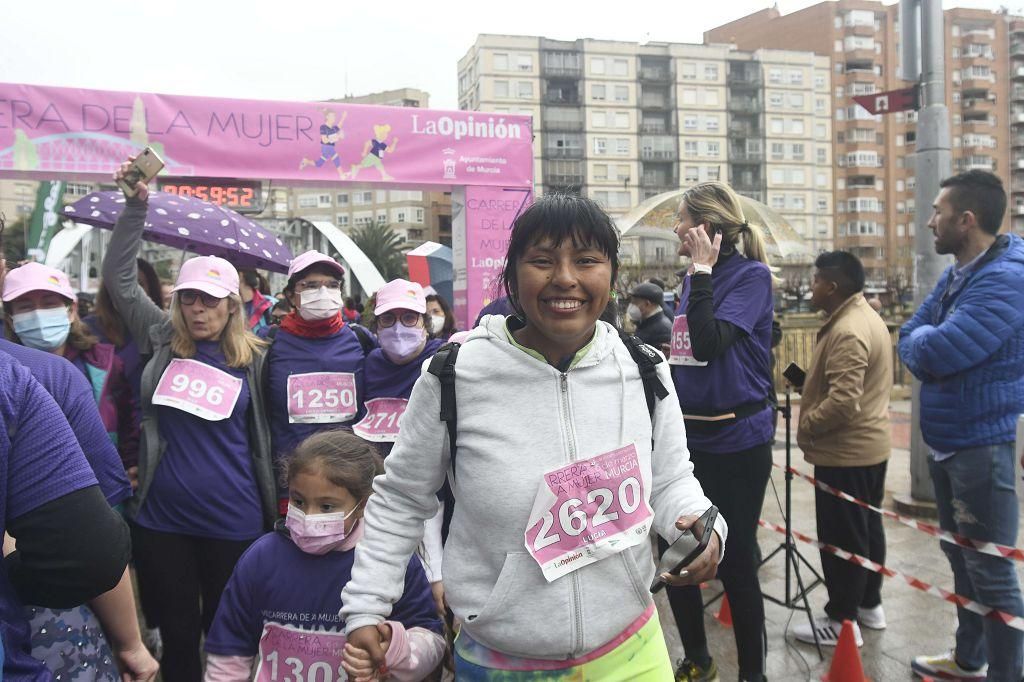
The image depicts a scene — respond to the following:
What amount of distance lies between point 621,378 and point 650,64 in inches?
3524

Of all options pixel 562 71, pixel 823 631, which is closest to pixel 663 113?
pixel 562 71

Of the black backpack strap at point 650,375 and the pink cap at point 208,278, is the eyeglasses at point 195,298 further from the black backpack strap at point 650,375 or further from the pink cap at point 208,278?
the black backpack strap at point 650,375

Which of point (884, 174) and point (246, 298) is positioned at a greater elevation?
point (884, 174)

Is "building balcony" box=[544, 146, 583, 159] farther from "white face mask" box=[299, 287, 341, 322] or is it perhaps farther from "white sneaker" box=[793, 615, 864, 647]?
"white face mask" box=[299, 287, 341, 322]

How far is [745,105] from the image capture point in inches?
3447

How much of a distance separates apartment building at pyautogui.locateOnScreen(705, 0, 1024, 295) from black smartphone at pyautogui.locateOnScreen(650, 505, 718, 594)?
295 ft

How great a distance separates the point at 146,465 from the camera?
3518 millimetres

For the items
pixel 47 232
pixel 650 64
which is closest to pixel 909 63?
pixel 47 232

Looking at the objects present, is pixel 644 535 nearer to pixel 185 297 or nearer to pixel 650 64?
pixel 185 297

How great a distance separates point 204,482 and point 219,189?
5403 millimetres

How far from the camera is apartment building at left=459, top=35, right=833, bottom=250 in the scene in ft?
271

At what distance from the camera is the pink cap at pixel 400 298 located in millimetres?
3967

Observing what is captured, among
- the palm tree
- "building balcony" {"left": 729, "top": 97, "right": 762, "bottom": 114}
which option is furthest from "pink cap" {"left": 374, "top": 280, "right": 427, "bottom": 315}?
"building balcony" {"left": 729, "top": 97, "right": 762, "bottom": 114}

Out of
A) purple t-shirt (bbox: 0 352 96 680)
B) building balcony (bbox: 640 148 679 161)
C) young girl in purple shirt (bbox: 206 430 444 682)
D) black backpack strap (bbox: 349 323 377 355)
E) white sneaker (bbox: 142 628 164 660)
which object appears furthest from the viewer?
building balcony (bbox: 640 148 679 161)
